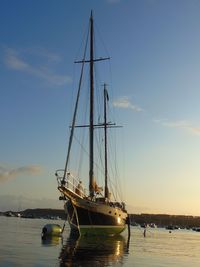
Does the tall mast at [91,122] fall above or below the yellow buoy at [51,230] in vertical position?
above

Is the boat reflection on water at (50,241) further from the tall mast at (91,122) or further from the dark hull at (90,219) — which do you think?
the tall mast at (91,122)

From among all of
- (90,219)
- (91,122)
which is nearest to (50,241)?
(90,219)

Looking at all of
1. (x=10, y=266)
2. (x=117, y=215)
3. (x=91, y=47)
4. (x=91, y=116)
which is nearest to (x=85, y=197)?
(x=117, y=215)

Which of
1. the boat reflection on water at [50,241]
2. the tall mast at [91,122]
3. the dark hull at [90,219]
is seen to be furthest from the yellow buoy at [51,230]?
the tall mast at [91,122]

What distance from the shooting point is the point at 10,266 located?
2695 centimetres

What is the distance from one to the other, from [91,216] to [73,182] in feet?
16.0

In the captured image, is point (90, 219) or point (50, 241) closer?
point (50, 241)

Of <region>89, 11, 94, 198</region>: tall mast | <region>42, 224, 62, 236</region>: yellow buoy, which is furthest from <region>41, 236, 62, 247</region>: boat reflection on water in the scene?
<region>89, 11, 94, 198</region>: tall mast

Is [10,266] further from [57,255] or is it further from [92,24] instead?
[92,24]

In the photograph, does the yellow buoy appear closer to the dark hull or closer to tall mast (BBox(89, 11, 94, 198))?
the dark hull

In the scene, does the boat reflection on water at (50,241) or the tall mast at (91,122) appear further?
the tall mast at (91,122)

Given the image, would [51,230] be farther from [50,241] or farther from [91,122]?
[91,122]

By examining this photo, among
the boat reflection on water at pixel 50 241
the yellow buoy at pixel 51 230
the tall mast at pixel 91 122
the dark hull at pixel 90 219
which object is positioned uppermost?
the tall mast at pixel 91 122

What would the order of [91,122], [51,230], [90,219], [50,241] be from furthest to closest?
[91,122], [51,230], [90,219], [50,241]
